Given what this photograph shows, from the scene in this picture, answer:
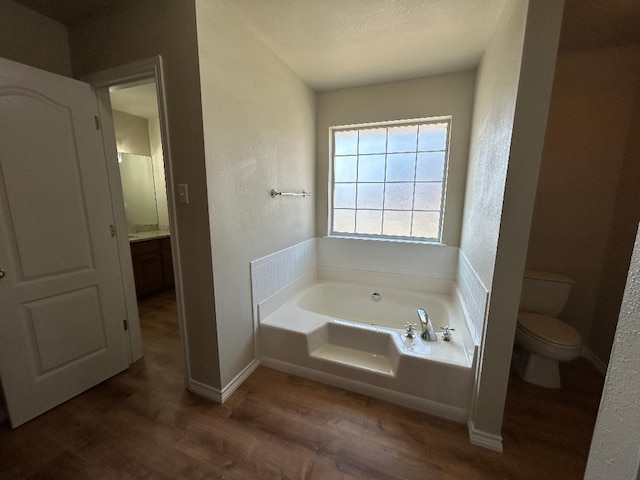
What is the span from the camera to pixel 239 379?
69.7 inches

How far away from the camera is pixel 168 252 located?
333 centimetres

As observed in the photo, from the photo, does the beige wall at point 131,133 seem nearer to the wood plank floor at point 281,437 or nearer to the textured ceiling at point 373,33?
the textured ceiling at point 373,33

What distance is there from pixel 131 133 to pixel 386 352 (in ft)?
13.7

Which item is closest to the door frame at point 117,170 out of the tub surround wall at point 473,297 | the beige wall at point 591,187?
the tub surround wall at point 473,297

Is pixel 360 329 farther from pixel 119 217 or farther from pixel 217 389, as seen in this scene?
pixel 119 217

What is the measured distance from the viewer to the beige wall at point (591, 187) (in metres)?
1.82

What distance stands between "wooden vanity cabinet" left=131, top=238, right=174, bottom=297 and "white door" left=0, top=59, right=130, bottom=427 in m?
1.36

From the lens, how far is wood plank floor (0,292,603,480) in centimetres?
121

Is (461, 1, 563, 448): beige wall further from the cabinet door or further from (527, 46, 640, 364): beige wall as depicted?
the cabinet door

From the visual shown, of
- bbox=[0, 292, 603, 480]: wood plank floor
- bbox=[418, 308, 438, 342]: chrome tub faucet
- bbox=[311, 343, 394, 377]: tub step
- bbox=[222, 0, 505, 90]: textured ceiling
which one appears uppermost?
bbox=[222, 0, 505, 90]: textured ceiling

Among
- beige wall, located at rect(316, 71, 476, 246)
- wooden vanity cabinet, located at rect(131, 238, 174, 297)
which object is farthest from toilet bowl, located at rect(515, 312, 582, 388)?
wooden vanity cabinet, located at rect(131, 238, 174, 297)

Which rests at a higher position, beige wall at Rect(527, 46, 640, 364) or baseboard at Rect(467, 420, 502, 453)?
beige wall at Rect(527, 46, 640, 364)

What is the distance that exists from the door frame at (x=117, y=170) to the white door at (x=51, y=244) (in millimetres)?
55

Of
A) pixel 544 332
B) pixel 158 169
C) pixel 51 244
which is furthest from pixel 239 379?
pixel 158 169
